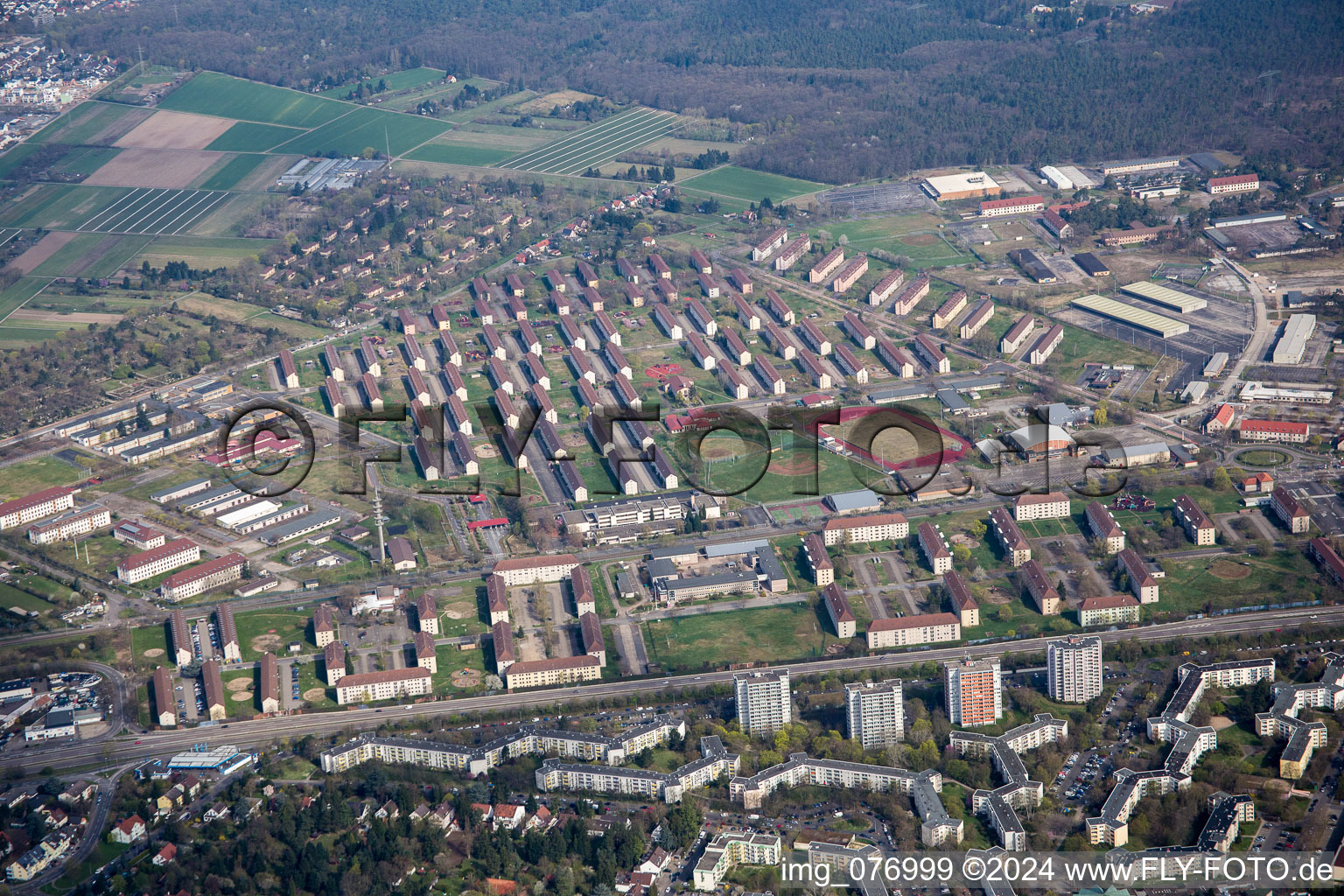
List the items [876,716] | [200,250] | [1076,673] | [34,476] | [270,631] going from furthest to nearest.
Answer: [200,250] → [34,476] → [270,631] → [1076,673] → [876,716]

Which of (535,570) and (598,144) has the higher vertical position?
(598,144)

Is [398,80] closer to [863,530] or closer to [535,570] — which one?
[535,570]

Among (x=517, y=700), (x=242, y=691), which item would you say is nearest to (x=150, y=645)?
(x=242, y=691)

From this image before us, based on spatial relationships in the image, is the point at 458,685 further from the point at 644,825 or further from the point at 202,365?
the point at 202,365

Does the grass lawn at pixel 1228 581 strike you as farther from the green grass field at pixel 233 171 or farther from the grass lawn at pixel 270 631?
the green grass field at pixel 233 171

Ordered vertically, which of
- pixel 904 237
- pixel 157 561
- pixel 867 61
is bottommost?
pixel 157 561

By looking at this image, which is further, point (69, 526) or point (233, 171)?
point (233, 171)
